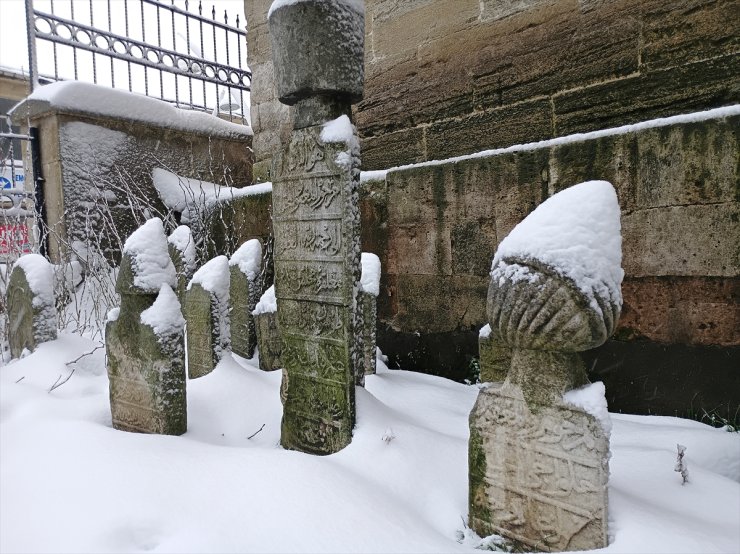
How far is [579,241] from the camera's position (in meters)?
1.73

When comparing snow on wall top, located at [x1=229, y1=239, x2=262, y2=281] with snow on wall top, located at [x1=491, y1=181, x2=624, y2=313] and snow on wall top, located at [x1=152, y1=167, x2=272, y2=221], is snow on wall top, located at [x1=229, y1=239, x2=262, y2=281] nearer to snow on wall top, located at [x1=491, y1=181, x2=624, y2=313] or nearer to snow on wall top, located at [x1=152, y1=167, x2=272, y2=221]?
snow on wall top, located at [x1=152, y1=167, x2=272, y2=221]

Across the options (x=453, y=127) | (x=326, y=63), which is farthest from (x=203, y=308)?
(x=453, y=127)

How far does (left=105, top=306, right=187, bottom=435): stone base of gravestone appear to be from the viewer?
8.68ft

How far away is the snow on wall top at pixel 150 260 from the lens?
271 centimetres

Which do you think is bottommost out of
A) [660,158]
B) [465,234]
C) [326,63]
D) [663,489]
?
[663,489]

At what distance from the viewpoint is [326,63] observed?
262 centimetres

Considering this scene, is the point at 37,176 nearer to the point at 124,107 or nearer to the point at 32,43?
the point at 124,107

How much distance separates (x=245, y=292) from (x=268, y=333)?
0.50 metres

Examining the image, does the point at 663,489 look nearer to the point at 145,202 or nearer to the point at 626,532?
the point at 626,532

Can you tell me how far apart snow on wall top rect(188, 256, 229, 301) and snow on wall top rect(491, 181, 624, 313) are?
2.56 meters

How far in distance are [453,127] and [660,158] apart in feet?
7.31

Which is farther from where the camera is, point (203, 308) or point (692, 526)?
point (203, 308)

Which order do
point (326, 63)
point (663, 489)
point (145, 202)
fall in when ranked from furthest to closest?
point (145, 202)
point (326, 63)
point (663, 489)

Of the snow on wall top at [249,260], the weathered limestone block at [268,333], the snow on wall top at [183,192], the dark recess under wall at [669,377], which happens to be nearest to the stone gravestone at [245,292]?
the snow on wall top at [249,260]
